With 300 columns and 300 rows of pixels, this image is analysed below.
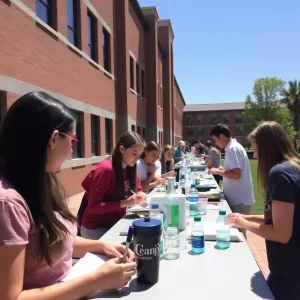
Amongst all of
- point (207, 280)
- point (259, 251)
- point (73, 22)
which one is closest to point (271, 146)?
point (207, 280)

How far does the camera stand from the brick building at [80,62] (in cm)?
790

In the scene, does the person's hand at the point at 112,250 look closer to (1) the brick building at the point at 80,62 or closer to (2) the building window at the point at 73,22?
(1) the brick building at the point at 80,62

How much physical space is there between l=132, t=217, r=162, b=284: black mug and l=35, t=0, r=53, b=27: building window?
9206 millimetres

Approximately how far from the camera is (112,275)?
5.35 ft

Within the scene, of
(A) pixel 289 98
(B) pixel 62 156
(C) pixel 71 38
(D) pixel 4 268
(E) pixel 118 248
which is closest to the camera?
(D) pixel 4 268

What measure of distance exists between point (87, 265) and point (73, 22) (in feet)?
38.1

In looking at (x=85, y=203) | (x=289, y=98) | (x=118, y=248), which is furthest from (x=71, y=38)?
(x=289, y=98)

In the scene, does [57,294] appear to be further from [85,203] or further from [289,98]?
[289,98]

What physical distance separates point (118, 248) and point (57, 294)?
2.57 feet

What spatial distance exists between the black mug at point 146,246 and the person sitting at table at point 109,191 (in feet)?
4.87

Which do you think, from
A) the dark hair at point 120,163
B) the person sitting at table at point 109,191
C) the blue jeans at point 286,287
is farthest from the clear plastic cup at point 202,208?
the blue jeans at point 286,287

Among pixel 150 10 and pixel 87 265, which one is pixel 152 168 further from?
pixel 150 10

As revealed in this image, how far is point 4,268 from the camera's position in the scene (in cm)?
127

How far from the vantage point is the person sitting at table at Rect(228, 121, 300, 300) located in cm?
212
